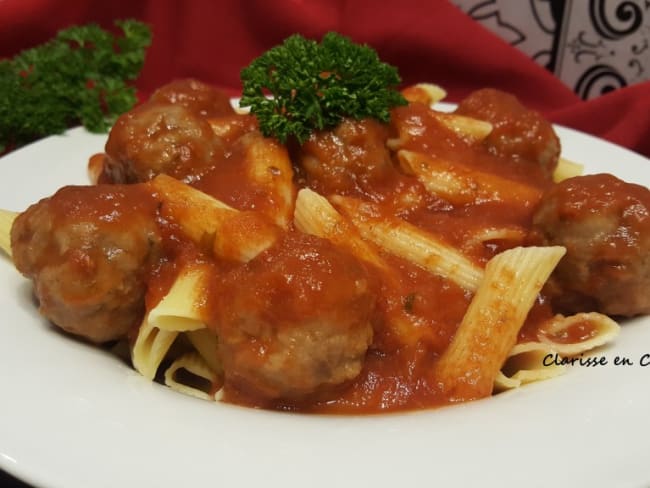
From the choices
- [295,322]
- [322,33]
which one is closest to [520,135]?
[295,322]

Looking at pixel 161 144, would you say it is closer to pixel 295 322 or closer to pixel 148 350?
pixel 148 350

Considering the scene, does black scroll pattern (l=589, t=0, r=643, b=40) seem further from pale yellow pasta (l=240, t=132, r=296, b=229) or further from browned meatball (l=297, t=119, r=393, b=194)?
pale yellow pasta (l=240, t=132, r=296, b=229)

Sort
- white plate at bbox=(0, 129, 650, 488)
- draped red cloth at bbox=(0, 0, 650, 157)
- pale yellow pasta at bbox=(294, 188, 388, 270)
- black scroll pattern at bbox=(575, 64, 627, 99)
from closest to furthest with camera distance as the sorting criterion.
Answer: white plate at bbox=(0, 129, 650, 488), pale yellow pasta at bbox=(294, 188, 388, 270), draped red cloth at bbox=(0, 0, 650, 157), black scroll pattern at bbox=(575, 64, 627, 99)

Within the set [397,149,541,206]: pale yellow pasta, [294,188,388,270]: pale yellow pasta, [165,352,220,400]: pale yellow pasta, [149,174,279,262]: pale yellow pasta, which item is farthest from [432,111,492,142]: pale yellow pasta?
[165,352,220,400]: pale yellow pasta

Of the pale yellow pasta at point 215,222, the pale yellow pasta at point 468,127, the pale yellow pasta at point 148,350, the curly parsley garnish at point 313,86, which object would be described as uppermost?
the curly parsley garnish at point 313,86

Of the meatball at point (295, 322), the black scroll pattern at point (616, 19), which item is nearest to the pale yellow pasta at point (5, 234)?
the meatball at point (295, 322)

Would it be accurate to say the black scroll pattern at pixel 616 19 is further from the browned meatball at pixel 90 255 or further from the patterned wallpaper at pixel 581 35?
the browned meatball at pixel 90 255

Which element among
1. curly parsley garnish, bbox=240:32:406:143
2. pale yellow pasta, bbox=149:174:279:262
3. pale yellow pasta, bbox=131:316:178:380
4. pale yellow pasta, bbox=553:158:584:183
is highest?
curly parsley garnish, bbox=240:32:406:143
